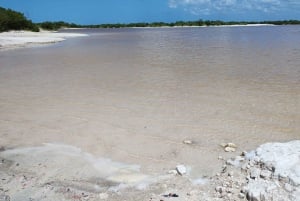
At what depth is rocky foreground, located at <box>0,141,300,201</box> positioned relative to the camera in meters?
3.67

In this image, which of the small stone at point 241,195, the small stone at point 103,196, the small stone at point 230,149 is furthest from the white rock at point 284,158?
the small stone at point 103,196

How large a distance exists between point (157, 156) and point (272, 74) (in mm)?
8022

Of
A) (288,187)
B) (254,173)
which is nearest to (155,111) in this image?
(254,173)

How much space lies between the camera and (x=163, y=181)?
13.8 ft

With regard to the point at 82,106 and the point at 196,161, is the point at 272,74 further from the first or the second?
the point at 196,161

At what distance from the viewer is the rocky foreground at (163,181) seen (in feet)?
12.0

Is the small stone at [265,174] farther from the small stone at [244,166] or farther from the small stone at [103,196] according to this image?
the small stone at [103,196]

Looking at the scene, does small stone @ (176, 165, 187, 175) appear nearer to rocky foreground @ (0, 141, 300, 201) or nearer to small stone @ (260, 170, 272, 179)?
rocky foreground @ (0, 141, 300, 201)

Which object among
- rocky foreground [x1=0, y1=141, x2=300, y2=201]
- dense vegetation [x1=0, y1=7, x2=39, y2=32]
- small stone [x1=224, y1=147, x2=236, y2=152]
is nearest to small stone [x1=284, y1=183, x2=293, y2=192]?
rocky foreground [x1=0, y1=141, x2=300, y2=201]

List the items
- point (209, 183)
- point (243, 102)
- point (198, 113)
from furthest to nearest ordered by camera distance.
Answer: point (243, 102), point (198, 113), point (209, 183)

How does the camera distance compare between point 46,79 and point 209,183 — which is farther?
point 46,79

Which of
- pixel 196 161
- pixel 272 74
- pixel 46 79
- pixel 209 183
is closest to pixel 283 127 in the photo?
pixel 196 161

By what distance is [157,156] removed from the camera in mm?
5059

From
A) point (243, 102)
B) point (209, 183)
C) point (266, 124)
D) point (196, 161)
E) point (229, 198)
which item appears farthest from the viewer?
point (243, 102)
